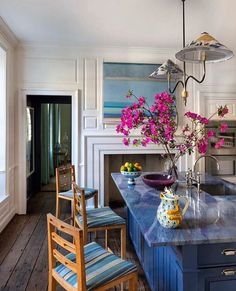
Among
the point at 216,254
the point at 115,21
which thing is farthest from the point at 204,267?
the point at 115,21

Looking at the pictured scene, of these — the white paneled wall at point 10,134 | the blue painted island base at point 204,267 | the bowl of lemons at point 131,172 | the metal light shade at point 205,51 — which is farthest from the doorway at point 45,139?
the blue painted island base at point 204,267

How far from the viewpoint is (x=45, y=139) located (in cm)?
600

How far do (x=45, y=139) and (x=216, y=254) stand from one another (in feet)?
17.1

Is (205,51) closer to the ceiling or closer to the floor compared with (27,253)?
closer to the ceiling

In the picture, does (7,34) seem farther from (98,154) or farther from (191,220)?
(191,220)

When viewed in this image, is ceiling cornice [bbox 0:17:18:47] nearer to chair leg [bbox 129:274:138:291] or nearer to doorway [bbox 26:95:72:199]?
doorway [bbox 26:95:72:199]

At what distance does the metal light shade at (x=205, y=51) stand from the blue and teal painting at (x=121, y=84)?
1856mm

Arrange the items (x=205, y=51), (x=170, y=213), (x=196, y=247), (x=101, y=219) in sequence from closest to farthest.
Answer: (x=196, y=247) < (x=170, y=213) < (x=205, y=51) < (x=101, y=219)

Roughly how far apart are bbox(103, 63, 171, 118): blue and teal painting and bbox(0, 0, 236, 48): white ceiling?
14.6 inches

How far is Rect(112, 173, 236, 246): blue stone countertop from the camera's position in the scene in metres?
1.25

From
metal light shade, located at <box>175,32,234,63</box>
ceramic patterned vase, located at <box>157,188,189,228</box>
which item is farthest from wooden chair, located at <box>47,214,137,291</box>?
metal light shade, located at <box>175,32,234,63</box>

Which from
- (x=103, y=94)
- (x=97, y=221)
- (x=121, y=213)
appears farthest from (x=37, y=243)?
(x=103, y=94)

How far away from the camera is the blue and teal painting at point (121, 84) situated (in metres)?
4.25

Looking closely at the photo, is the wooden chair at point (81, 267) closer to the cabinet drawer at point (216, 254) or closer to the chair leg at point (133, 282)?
the chair leg at point (133, 282)
